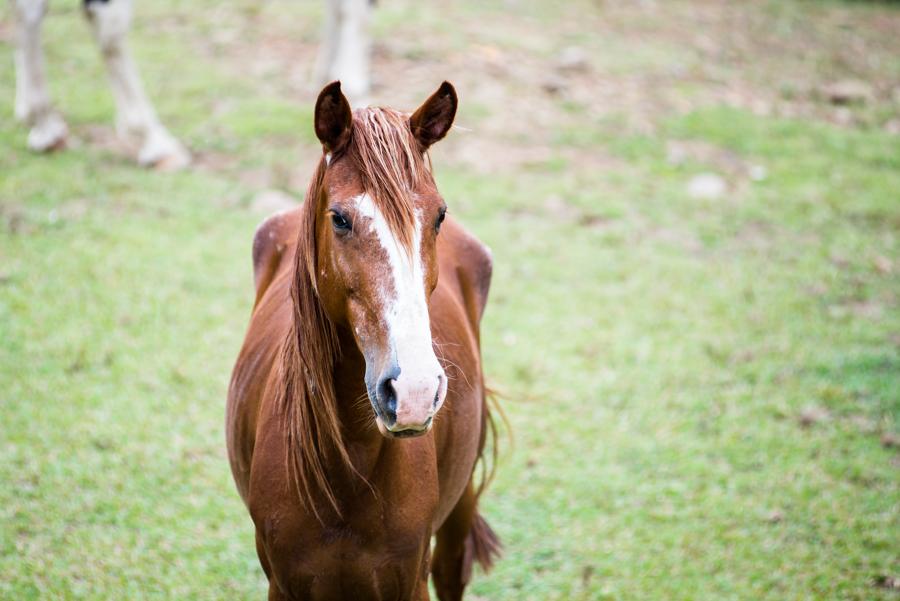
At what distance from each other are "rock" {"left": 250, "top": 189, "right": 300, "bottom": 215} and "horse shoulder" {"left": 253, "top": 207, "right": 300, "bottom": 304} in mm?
3052

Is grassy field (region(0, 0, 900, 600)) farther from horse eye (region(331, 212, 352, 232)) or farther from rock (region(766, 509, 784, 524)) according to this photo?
horse eye (region(331, 212, 352, 232))

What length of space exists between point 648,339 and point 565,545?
6.28 feet

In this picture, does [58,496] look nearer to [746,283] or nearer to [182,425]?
[182,425]

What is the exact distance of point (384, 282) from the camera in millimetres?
1715

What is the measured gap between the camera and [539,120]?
7.81 meters

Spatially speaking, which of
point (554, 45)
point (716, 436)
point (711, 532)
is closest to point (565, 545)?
point (711, 532)

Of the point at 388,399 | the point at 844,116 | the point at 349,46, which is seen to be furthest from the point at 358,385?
the point at 844,116

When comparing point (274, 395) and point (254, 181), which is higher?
point (274, 395)

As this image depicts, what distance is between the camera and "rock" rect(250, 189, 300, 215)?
237 inches

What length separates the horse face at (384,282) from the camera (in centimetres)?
162

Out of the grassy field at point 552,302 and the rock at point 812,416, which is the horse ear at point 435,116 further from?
the rock at point 812,416

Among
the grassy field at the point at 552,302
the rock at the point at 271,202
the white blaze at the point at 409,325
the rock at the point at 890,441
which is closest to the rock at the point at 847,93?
the grassy field at the point at 552,302

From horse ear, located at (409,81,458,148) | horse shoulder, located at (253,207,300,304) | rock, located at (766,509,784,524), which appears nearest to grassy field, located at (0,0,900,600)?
rock, located at (766,509,784,524)

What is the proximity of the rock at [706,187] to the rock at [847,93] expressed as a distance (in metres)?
2.60
